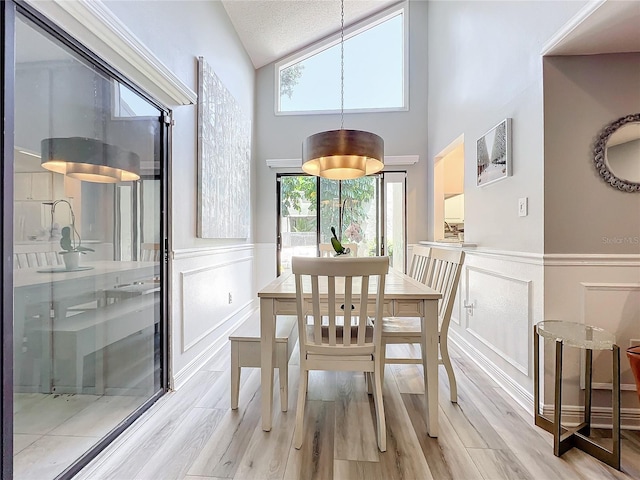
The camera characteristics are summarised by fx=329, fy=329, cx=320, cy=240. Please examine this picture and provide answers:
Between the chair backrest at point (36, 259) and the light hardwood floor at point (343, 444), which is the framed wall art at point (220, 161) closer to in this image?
the chair backrest at point (36, 259)

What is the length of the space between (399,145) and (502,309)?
2921 millimetres

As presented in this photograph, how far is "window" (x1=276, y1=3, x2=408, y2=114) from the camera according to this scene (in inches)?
186

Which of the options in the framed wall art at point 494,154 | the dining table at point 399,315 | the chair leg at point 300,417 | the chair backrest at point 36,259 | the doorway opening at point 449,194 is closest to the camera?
the chair backrest at point 36,259

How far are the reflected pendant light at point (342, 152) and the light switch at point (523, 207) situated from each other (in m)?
0.96

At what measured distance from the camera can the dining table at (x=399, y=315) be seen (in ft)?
5.89

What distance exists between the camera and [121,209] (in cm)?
191

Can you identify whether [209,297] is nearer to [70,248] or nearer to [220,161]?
[220,161]

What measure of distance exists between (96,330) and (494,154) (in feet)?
9.46

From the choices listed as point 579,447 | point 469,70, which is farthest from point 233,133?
point 579,447

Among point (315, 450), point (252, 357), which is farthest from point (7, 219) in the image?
point (315, 450)

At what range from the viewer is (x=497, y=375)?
96.4 inches

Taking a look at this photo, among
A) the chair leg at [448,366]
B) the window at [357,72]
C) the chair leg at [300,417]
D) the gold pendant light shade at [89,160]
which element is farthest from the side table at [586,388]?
the window at [357,72]

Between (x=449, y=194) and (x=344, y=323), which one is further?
(x=449, y=194)

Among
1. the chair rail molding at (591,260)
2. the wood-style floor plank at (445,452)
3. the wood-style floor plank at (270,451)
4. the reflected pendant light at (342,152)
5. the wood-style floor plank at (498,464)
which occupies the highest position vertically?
the reflected pendant light at (342,152)
